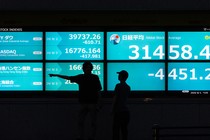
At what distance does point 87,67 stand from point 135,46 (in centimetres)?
166

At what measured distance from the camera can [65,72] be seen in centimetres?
1466

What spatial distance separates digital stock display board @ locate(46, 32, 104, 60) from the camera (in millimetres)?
14680

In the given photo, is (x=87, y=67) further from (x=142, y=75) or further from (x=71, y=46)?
(x=142, y=75)

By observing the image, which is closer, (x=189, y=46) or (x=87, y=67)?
(x=87, y=67)

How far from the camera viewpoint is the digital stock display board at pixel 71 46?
1468 centimetres
